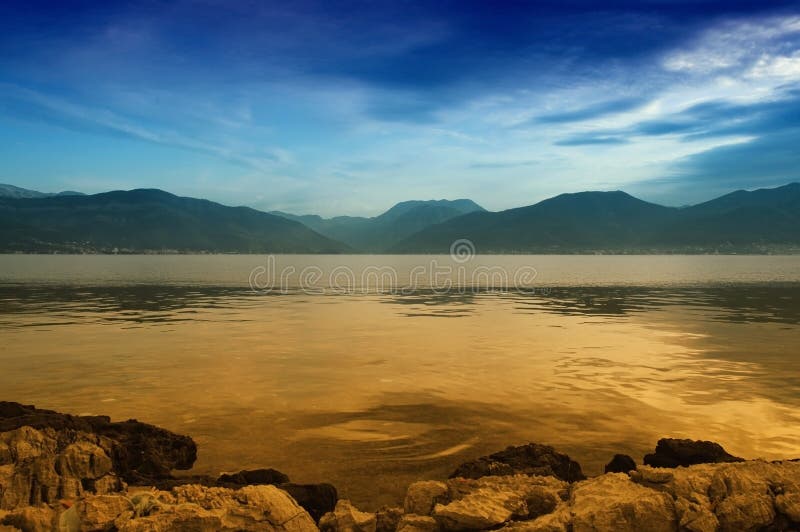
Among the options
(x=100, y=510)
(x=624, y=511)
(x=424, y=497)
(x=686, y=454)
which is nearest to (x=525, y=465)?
(x=424, y=497)

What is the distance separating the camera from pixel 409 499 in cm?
833

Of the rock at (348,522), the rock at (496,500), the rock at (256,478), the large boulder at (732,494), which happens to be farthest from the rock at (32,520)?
the large boulder at (732,494)

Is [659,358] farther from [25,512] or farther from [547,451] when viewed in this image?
[25,512]

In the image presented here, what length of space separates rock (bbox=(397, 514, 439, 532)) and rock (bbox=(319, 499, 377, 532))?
519 millimetres

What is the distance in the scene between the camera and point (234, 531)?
731 cm

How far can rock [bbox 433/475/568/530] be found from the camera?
744 centimetres

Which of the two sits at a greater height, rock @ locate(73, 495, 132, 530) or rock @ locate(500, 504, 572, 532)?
rock @ locate(500, 504, 572, 532)

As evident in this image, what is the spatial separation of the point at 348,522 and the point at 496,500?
2.10m

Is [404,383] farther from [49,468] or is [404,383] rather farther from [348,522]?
[49,468]

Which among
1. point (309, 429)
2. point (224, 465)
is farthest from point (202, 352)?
point (224, 465)

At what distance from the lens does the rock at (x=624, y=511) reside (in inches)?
277

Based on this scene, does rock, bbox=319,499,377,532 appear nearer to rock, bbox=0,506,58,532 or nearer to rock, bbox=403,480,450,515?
rock, bbox=403,480,450,515

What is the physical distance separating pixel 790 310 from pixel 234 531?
49.3 m

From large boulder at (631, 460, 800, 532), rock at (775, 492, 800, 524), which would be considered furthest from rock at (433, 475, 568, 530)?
rock at (775, 492, 800, 524)
